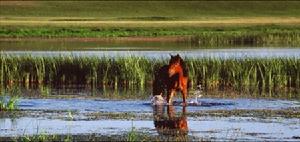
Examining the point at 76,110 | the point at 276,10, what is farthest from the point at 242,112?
the point at 276,10

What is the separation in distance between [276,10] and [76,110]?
8562 cm

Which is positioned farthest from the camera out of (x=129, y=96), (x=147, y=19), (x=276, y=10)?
(x=276, y=10)

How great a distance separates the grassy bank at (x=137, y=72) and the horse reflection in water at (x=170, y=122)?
5.25m

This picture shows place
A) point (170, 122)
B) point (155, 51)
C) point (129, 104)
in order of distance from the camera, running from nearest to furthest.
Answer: point (170, 122) → point (129, 104) → point (155, 51)

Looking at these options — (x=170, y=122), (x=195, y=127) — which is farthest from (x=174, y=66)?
(x=195, y=127)

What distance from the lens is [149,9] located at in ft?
352

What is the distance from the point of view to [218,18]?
324 ft

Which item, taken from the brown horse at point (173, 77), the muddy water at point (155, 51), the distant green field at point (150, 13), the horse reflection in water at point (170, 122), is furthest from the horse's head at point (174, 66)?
the distant green field at point (150, 13)

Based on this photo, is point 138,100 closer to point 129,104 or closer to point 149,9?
point 129,104

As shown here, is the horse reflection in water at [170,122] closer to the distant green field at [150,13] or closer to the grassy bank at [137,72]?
the grassy bank at [137,72]

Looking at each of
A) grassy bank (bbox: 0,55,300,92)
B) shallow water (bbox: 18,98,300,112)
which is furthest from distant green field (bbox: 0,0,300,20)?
shallow water (bbox: 18,98,300,112)

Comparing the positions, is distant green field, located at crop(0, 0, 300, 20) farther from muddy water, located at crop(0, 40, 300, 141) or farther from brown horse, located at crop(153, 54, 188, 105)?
brown horse, located at crop(153, 54, 188, 105)

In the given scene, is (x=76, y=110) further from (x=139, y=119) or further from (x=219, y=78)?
(x=219, y=78)

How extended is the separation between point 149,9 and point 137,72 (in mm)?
80835
